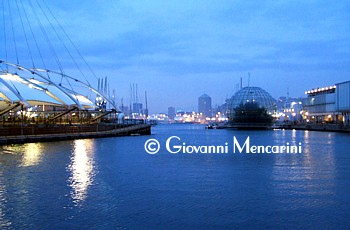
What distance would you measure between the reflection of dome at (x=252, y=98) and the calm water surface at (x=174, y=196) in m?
117

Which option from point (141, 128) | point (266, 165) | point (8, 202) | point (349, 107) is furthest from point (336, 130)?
point (8, 202)

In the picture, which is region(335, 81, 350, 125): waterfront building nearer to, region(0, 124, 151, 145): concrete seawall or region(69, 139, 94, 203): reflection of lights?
region(0, 124, 151, 145): concrete seawall

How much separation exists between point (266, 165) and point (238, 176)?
5.00 m

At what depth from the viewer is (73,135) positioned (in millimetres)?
57406

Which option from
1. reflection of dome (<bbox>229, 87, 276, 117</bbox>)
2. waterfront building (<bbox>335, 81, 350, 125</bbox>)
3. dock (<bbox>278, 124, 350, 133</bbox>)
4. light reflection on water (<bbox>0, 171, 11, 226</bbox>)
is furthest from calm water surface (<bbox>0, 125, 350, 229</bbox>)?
reflection of dome (<bbox>229, 87, 276, 117</bbox>)

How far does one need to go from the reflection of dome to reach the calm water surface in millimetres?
117114

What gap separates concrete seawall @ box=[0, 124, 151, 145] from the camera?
45.9m

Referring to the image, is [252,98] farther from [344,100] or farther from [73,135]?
[73,135]

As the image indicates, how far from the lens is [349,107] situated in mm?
97812

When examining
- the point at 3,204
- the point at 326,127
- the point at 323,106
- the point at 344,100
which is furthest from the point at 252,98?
the point at 3,204

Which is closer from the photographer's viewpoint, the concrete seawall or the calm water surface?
the calm water surface

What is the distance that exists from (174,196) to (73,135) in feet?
142

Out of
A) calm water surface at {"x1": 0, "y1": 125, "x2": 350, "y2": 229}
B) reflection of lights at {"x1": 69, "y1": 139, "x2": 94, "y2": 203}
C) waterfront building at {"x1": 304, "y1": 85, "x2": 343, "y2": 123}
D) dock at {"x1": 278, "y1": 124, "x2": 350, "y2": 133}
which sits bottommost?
calm water surface at {"x1": 0, "y1": 125, "x2": 350, "y2": 229}

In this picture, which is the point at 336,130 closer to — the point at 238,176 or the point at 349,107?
the point at 349,107
